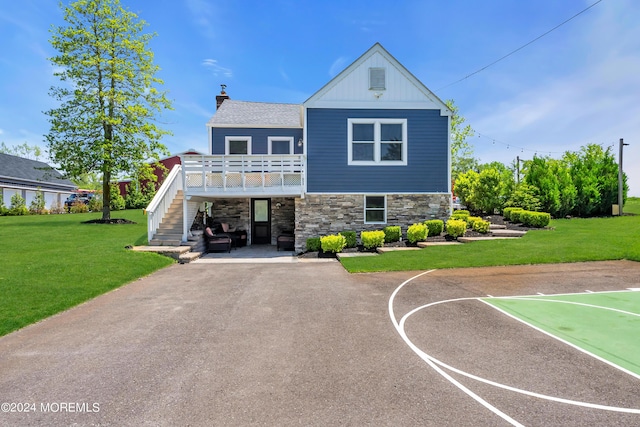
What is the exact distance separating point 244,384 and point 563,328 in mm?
4999

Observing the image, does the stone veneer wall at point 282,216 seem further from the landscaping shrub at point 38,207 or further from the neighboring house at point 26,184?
the neighboring house at point 26,184

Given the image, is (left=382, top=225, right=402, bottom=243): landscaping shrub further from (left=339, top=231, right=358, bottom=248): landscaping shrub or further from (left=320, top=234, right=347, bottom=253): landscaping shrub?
(left=320, top=234, right=347, bottom=253): landscaping shrub

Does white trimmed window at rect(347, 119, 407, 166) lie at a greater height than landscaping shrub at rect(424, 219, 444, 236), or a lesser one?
greater

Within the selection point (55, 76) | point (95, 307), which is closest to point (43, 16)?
point (55, 76)

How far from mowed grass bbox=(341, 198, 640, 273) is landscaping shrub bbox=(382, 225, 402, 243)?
1485 mm

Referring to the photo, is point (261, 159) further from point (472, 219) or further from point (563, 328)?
point (563, 328)

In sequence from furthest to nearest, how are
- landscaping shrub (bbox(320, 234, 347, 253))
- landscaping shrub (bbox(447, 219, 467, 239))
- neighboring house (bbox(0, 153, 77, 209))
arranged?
neighboring house (bbox(0, 153, 77, 209)) → landscaping shrub (bbox(447, 219, 467, 239)) → landscaping shrub (bbox(320, 234, 347, 253))

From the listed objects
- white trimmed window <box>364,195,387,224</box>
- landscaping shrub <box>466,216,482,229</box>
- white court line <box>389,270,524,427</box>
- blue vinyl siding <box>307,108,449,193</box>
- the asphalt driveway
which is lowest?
the asphalt driveway

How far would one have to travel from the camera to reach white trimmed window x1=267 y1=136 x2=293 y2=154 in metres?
16.4

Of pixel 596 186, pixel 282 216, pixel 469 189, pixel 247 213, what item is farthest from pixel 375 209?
pixel 596 186

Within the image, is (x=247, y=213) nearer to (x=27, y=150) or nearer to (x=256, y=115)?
(x=256, y=115)

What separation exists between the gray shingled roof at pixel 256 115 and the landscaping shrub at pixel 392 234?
7.17m

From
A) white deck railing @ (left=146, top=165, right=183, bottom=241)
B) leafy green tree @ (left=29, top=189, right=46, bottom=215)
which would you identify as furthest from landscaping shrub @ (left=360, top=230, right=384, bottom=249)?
leafy green tree @ (left=29, top=189, right=46, bottom=215)

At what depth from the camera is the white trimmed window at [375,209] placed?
14219 millimetres
